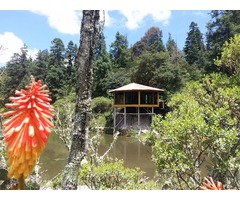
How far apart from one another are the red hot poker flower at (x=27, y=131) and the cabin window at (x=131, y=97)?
46.3 ft

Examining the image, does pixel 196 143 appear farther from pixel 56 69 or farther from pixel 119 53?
pixel 119 53

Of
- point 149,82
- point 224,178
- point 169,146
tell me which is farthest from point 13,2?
point 149,82

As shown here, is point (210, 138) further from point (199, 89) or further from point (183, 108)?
point (199, 89)

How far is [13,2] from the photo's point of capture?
140cm

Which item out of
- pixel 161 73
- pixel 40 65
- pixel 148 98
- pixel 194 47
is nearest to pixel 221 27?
pixel 194 47

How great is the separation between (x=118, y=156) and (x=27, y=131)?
8.85 meters

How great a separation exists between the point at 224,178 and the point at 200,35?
21203mm

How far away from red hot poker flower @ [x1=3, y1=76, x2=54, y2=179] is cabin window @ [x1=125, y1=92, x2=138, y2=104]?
14123 millimetres

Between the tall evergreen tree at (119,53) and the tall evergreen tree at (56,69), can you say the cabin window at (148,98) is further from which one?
the tall evergreen tree at (119,53)

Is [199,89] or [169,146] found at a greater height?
[199,89]

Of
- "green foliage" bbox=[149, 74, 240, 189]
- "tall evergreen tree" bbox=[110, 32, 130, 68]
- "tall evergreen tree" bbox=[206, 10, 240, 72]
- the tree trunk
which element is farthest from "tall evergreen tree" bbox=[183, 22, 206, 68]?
the tree trunk

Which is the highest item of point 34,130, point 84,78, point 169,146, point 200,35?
point 200,35

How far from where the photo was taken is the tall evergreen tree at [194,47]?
20.5 metres

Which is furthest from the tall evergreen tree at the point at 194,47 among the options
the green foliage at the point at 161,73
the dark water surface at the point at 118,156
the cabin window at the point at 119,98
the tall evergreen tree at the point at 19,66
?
the tall evergreen tree at the point at 19,66
